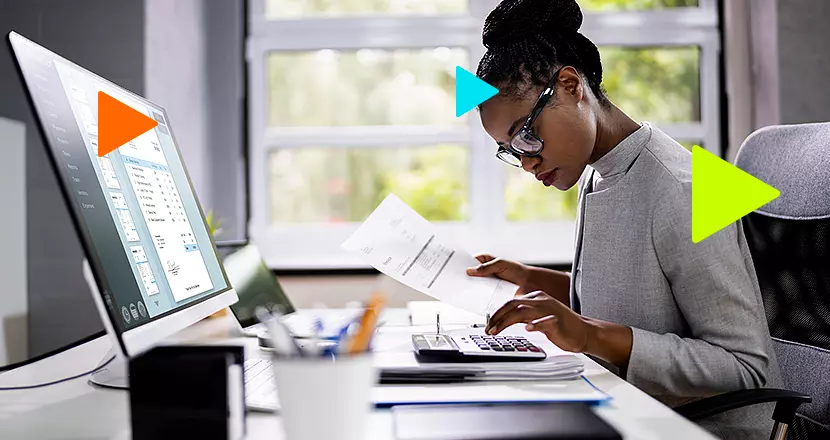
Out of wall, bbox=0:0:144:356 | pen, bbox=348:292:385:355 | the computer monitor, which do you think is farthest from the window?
pen, bbox=348:292:385:355

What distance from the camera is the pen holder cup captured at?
1.53ft

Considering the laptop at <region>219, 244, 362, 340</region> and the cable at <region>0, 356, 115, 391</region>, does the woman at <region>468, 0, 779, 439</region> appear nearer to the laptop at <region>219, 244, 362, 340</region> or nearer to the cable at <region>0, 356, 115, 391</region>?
the laptop at <region>219, 244, 362, 340</region>

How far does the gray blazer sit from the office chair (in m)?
0.10

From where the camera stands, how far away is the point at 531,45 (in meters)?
1.22

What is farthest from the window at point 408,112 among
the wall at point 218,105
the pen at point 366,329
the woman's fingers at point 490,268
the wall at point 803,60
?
the pen at point 366,329

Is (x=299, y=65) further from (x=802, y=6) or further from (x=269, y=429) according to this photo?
(x=269, y=429)

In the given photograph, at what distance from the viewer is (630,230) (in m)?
1.17

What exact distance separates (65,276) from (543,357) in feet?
5.69

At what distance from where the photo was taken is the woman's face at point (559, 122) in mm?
A: 1210

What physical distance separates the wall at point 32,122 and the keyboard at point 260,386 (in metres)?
1.41

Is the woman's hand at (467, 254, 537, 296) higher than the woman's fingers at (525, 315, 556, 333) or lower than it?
higher

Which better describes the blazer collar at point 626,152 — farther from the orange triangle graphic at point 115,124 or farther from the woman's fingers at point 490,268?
the orange triangle graphic at point 115,124

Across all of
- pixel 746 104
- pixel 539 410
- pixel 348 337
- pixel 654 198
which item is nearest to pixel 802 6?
pixel 746 104

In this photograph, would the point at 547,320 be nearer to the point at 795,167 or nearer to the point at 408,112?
the point at 795,167
